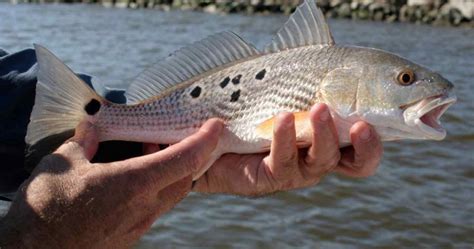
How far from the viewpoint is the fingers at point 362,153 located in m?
2.73

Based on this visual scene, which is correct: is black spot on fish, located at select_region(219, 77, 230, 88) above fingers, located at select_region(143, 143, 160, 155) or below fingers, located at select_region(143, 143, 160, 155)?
above

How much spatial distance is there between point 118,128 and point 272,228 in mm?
3666

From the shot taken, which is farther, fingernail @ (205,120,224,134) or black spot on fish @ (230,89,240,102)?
black spot on fish @ (230,89,240,102)

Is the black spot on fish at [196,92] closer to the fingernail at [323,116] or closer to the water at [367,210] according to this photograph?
the fingernail at [323,116]

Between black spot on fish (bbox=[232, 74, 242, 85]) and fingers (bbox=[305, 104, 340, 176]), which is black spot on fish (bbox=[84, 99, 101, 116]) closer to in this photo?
black spot on fish (bbox=[232, 74, 242, 85])

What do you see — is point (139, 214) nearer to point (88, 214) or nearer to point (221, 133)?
point (88, 214)

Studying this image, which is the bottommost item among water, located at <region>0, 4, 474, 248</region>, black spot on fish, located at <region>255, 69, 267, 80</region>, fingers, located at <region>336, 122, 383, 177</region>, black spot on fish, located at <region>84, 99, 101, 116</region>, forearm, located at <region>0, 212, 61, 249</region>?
water, located at <region>0, 4, 474, 248</region>

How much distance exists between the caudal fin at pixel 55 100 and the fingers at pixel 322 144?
38.7 inches

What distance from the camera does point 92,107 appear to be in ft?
9.76

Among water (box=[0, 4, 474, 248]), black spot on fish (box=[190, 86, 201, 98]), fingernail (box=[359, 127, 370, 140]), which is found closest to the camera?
fingernail (box=[359, 127, 370, 140])

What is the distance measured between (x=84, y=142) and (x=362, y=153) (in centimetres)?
118

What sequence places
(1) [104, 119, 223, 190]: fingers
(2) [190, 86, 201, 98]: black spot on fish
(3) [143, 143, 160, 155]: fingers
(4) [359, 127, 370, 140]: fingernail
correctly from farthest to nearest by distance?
(3) [143, 143, 160, 155]: fingers < (2) [190, 86, 201, 98]: black spot on fish < (4) [359, 127, 370, 140]: fingernail < (1) [104, 119, 223, 190]: fingers

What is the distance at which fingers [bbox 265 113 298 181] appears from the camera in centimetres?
274

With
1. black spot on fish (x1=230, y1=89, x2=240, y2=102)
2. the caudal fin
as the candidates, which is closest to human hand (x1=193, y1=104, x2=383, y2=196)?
black spot on fish (x1=230, y1=89, x2=240, y2=102)
